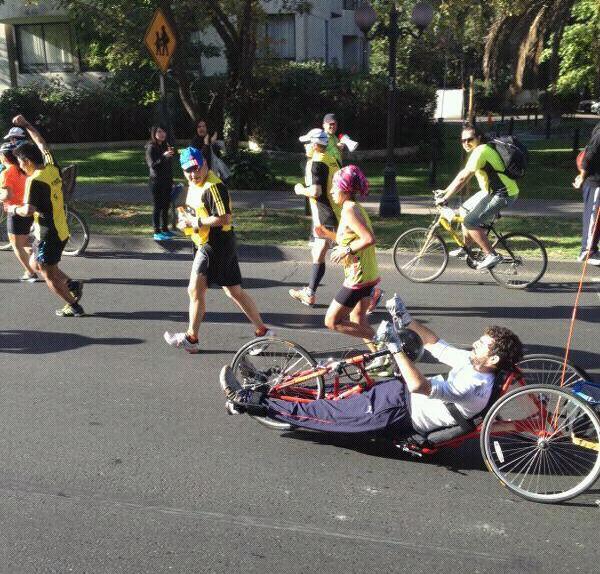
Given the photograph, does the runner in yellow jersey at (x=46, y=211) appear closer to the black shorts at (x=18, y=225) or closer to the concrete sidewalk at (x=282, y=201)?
the black shorts at (x=18, y=225)

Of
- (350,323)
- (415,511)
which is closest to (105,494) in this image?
(415,511)

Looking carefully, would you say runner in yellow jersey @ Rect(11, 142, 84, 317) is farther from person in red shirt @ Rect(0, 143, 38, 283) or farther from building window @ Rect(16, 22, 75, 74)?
building window @ Rect(16, 22, 75, 74)

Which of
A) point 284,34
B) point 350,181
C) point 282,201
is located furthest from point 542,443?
point 284,34

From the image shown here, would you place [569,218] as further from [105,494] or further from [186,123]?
[186,123]

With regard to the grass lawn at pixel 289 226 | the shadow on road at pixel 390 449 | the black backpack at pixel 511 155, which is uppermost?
the black backpack at pixel 511 155

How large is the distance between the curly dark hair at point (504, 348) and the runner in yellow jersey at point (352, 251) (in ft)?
5.75

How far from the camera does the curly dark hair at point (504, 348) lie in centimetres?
468

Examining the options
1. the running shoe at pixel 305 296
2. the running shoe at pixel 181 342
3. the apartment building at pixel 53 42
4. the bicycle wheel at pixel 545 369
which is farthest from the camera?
the apartment building at pixel 53 42

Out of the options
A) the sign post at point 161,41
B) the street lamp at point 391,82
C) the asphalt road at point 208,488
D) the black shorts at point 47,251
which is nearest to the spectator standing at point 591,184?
the asphalt road at point 208,488

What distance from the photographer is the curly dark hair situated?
15.4 ft

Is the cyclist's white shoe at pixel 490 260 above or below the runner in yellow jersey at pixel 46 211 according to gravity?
below

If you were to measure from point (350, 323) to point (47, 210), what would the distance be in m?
3.56

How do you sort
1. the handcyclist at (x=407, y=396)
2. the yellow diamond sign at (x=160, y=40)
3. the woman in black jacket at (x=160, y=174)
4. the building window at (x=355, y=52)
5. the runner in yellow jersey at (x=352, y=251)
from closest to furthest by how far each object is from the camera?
the handcyclist at (x=407, y=396)
the runner in yellow jersey at (x=352, y=251)
the yellow diamond sign at (x=160, y=40)
the woman in black jacket at (x=160, y=174)
the building window at (x=355, y=52)

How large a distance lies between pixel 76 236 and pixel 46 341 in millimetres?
4325
